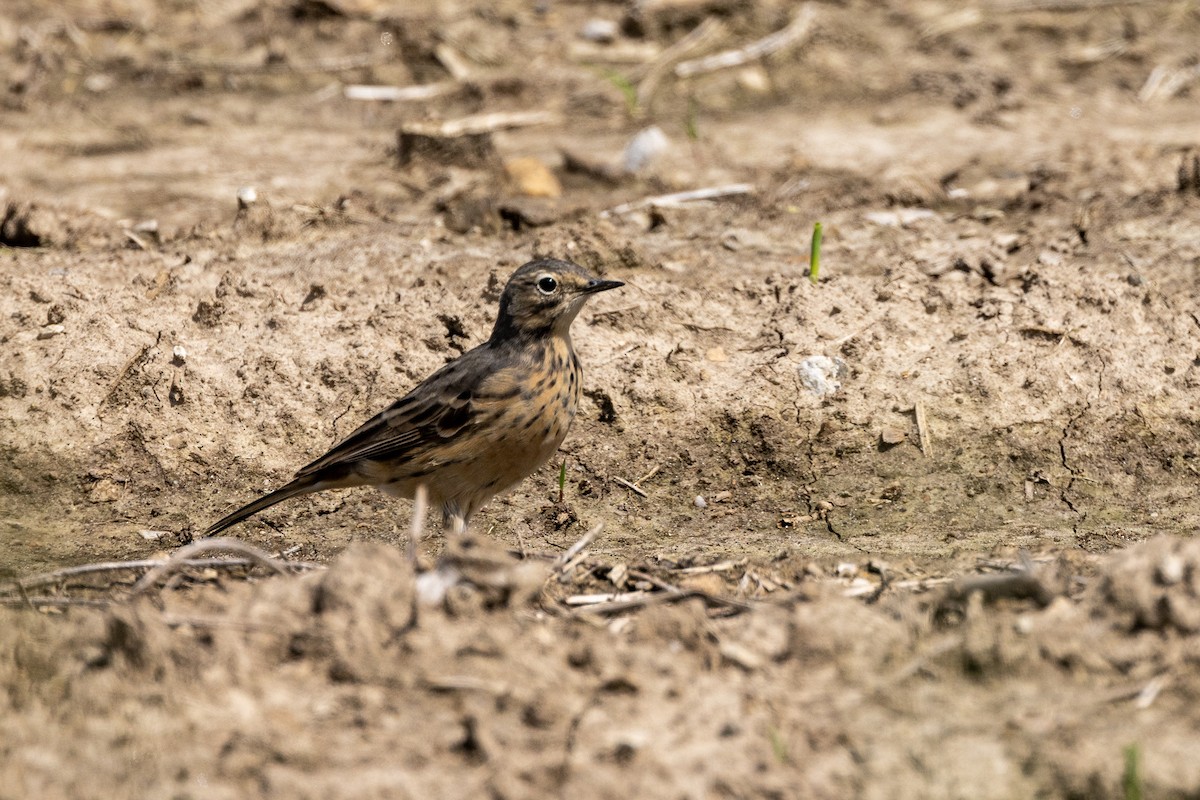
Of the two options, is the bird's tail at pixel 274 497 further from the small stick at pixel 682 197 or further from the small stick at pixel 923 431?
the small stick at pixel 682 197

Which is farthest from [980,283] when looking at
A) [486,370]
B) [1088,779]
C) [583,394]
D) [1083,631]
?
[1088,779]

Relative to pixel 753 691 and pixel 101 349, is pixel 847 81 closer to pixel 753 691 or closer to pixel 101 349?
pixel 101 349

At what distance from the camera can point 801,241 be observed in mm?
9734

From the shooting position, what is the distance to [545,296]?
25.0 feet

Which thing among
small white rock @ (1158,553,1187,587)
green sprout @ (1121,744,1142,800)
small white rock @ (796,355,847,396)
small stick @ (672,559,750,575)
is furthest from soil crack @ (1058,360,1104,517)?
green sprout @ (1121,744,1142,800)

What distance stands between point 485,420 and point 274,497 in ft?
3.87

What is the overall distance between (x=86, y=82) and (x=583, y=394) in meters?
7.01

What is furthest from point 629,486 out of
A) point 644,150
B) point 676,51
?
point 676,51

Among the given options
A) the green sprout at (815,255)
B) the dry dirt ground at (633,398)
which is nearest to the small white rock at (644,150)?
the dry dirt ground at (633,398)

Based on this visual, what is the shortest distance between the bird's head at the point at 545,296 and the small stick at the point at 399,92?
17.7 ft

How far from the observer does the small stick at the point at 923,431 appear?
26.3ft

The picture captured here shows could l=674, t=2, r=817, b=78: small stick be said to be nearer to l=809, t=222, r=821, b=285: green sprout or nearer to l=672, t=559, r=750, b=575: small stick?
l=809, t=222, r=821, b=285: green sprout

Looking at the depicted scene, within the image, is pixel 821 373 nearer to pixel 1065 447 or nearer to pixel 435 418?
pixel 1065 447

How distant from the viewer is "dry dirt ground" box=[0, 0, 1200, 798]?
15.5ft
